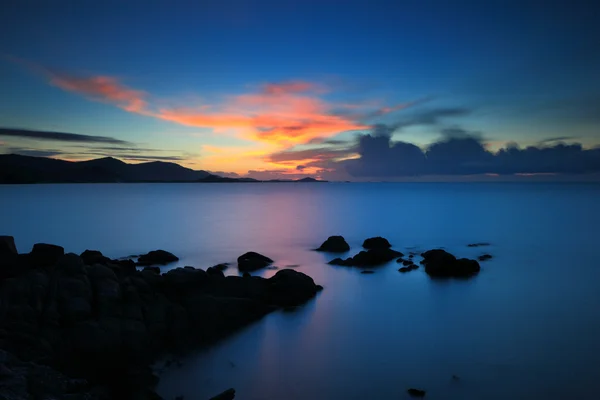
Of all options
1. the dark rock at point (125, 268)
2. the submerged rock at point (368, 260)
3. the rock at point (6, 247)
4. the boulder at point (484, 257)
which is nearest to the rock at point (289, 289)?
the dark rock at point (125, 268)

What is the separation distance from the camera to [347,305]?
2014cm

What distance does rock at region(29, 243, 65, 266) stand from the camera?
15.7m

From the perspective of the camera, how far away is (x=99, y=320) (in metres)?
13.2

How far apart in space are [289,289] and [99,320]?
868 cm

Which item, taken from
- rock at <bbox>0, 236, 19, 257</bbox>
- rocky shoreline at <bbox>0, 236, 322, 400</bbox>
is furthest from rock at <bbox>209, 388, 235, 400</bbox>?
rock at <bbox>0, 236, 19, 257</bbox>

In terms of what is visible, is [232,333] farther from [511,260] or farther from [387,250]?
[511,260]

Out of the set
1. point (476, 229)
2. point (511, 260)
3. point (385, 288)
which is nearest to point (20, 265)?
point (385, 288)

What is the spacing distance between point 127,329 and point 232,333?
3.92 meters

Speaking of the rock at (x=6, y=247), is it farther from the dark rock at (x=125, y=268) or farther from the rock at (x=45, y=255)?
the dark rock at (x=125, y=268)

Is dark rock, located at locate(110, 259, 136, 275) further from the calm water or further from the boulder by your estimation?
the boulder

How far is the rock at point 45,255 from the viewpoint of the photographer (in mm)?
15734

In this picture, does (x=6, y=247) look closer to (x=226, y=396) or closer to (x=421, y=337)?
(x=226, y=396)

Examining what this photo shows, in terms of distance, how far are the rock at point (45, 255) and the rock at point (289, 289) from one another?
9.02 m

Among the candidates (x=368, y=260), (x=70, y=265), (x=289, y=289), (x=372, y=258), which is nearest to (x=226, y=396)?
(x=70, y=265)
